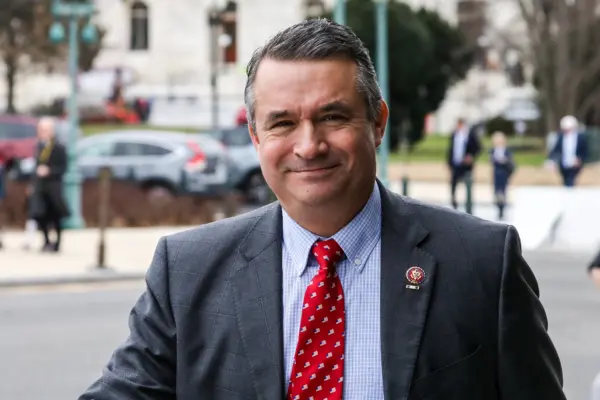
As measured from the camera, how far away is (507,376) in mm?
2629

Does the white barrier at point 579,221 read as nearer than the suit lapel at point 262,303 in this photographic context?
No

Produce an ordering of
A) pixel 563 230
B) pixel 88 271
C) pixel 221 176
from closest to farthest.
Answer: pixel 88 271
pixel 563 230
pixel 221 176

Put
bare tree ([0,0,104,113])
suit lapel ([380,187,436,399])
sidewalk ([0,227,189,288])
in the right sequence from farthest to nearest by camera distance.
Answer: bare tree ([0,0,104,113]) → sidewalk ([0,227,189,288]) → suit lapel ([380,187,436,399])

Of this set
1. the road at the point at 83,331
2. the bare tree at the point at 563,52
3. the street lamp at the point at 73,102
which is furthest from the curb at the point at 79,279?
the bare tree at the point at 563,52

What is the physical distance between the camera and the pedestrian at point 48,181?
18.1m

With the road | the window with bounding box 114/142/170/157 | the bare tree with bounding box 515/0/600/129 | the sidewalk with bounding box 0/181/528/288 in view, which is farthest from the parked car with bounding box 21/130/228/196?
the bare tree with bounding box 515/0/600/129

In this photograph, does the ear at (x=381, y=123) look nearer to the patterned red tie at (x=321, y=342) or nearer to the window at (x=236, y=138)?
the patterned red tie at (x=321, y=342)

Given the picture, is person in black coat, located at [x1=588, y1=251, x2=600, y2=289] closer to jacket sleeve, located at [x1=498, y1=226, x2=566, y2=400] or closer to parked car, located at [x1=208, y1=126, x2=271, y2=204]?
jacket sleeve, located at [x1=498, y1=226, x2=566, y2=400]

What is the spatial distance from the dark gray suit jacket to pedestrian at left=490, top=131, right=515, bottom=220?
20870 millimetres

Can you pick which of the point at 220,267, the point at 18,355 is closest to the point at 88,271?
the point at 18,355

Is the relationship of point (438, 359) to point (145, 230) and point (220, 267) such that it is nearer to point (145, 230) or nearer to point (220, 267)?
point (220, 267)

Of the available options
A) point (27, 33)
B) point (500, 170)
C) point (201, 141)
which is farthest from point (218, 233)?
point (27, 33)

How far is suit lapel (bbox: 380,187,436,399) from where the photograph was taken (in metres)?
2.56

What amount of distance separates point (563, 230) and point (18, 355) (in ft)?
31.9
